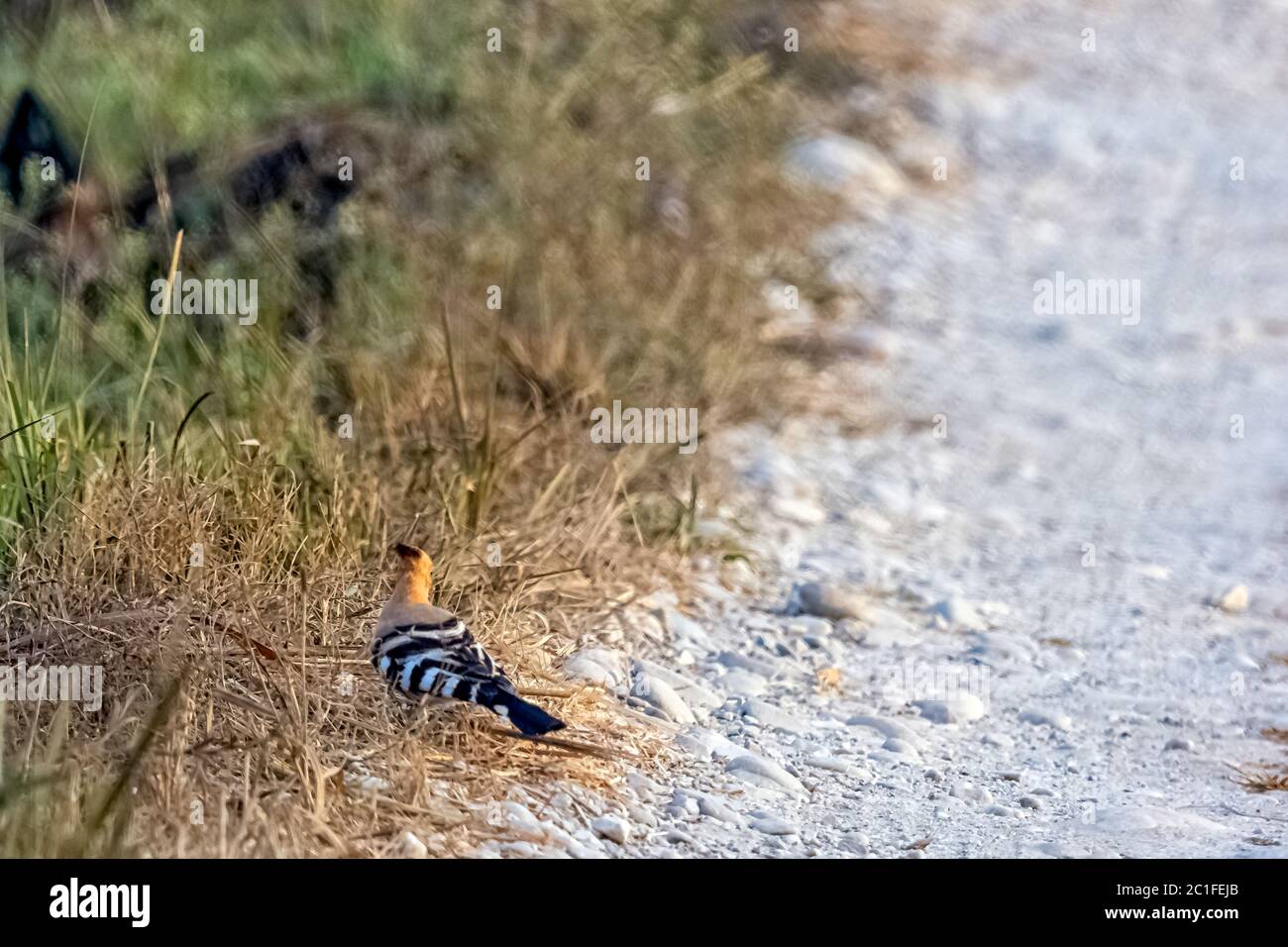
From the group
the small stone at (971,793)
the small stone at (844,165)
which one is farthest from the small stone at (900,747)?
the small stone at (844,165)

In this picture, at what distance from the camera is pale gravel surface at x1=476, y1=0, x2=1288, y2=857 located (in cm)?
358

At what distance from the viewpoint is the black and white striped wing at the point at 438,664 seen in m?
3.25

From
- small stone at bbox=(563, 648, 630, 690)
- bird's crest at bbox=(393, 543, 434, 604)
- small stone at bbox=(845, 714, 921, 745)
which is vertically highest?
bird's crest at bbox=(393, 543, 434, 604)

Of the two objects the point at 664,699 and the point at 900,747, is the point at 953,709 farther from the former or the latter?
the point at 664,699

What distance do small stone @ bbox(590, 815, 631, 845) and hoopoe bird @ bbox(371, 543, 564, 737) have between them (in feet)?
0.71

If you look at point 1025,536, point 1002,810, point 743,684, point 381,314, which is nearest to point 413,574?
point 743,684

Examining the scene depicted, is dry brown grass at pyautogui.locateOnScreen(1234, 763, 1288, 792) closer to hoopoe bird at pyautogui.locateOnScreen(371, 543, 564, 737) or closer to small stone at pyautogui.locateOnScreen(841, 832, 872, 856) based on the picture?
small stone at pyautogui.locateOnScreen(841, 832, 872, 856)

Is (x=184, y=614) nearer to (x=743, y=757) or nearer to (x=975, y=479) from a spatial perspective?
(x=743, y=757)

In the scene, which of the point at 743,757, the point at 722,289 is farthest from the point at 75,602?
the point at 722,289

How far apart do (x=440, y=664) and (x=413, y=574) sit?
294 mm

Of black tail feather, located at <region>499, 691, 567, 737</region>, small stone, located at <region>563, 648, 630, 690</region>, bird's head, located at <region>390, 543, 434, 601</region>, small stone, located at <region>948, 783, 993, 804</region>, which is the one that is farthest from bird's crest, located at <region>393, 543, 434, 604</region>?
small stone, located at <region>948, 783, 993, 804</region>
